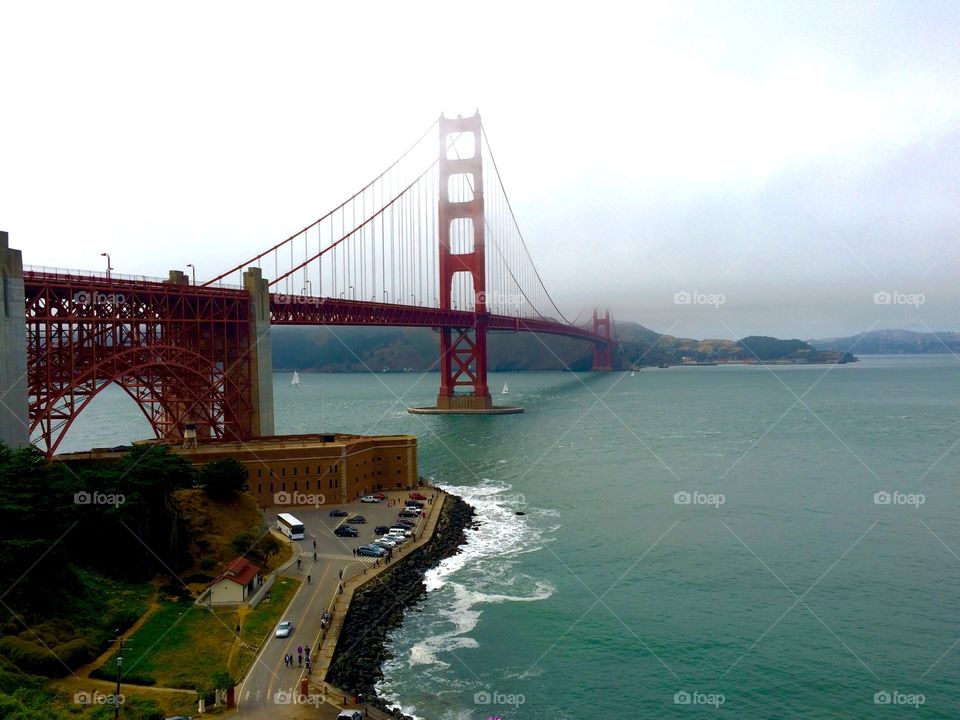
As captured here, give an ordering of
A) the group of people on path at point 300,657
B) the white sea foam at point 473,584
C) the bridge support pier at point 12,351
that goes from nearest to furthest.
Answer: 1. the group of people on path at point 300,657
2. the white sea foam at point 473,584
3. the bridge support pier at point 12,351

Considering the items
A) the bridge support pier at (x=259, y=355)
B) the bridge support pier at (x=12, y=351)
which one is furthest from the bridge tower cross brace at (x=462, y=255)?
the bridge support pier at (x=12, y=351)

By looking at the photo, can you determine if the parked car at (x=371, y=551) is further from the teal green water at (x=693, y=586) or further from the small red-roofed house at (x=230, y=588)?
the small red-roofed house at (x=230, y=588)

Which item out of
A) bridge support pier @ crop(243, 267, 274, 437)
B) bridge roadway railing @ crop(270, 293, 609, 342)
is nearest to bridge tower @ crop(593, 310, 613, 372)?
bridge roadway railing @ crop(270, 293, 609, 342)

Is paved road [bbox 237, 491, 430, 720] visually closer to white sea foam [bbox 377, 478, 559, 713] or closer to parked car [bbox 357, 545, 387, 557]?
parked car [bbox 357, 545, 387, 557]

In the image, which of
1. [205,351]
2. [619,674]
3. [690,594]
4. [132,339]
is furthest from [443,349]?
[619,674]

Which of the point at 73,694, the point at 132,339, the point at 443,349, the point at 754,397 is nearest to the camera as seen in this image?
the point at 73,694

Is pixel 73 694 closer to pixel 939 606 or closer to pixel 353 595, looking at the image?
pixel 353 595
